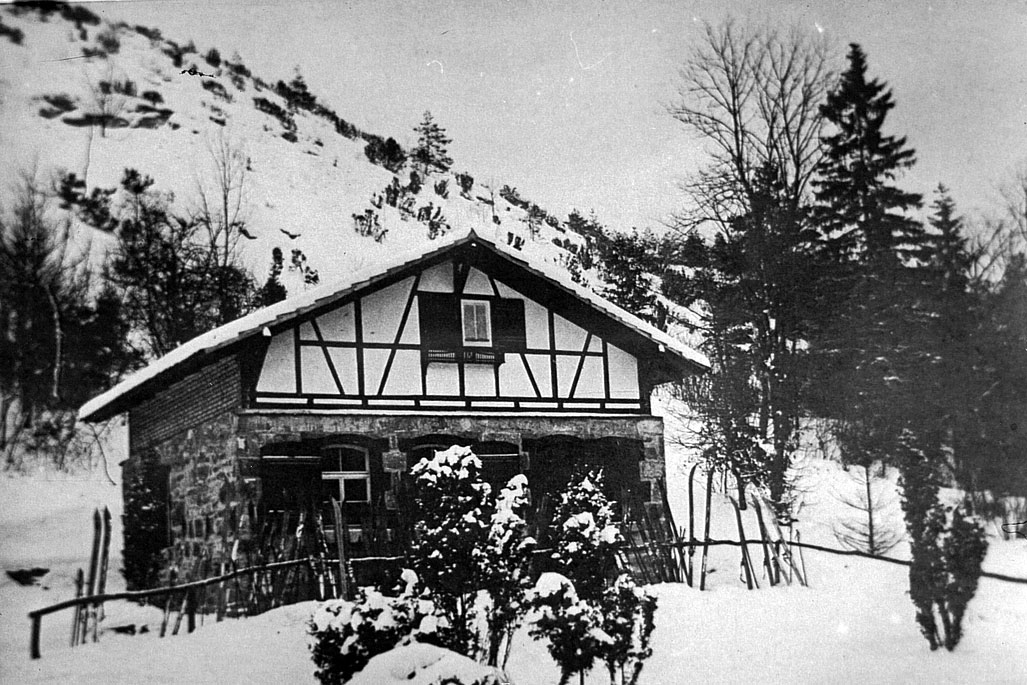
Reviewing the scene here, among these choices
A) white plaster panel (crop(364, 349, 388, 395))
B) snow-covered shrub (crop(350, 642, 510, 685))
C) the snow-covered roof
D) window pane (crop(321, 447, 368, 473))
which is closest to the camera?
snow-covered shrub (crop(350, 642, 510, 685))

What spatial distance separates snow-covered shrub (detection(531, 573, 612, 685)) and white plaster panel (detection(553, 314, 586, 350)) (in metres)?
1.84

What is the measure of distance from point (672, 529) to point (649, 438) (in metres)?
0.72

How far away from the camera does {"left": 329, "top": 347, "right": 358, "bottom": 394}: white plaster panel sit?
5922 millimetres

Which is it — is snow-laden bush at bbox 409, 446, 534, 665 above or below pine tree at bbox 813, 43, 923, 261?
below

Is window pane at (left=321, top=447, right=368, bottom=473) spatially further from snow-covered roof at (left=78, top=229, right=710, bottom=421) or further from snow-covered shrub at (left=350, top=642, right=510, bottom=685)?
snow-covered shrub at (left=350, top=642, right=510, bottom=685)

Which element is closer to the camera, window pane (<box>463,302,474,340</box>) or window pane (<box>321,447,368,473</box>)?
window pane (<box>321,447,368,473</box>)

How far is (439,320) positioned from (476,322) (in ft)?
0.94

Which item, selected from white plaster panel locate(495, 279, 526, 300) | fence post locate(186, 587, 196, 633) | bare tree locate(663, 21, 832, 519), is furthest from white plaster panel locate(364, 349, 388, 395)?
bare tree locate(663, 21, 832, 519)

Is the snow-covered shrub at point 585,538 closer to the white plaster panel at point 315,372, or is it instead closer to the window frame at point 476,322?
the window frame at point 476,322

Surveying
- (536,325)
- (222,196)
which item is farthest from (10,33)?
(536,325)

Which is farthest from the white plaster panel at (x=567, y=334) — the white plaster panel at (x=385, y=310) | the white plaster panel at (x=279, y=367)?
the white plaster panel at (x=279, y=367)

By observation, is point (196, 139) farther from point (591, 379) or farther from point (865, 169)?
point (865, 169)

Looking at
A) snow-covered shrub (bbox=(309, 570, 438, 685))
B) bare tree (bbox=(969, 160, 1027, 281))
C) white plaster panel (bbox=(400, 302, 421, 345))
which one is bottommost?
snow-covered shrub (bbox=(309, 570, 438, 685))

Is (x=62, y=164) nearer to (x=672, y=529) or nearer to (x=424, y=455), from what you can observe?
(x=424, y=455)
